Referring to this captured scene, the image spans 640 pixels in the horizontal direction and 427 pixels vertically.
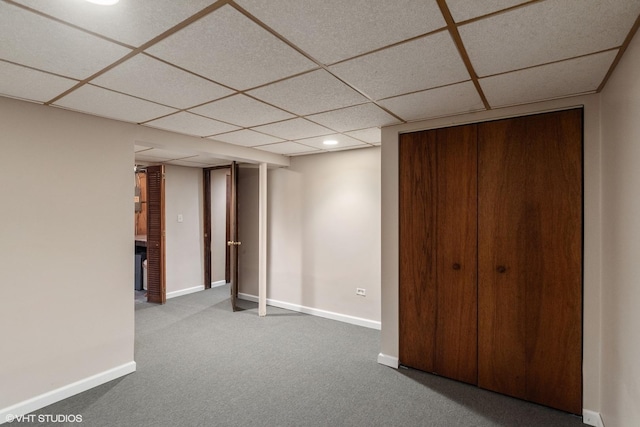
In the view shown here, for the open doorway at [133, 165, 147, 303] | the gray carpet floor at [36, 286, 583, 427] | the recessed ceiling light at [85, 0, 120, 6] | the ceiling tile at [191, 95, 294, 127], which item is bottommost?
the gray carpet floor at [36, 286, 583, 427]

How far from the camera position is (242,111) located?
2.56 metres

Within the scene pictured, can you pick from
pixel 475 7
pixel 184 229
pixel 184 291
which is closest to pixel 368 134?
pixel 475 7

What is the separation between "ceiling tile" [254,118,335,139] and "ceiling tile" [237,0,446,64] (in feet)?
4.34

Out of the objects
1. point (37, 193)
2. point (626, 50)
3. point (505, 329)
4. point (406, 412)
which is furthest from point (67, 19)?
point (505, 329)

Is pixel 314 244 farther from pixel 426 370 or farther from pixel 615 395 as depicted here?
pixel 615 395

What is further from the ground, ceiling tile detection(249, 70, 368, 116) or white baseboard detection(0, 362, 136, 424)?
ceiling tile detection(249, 70, 368, 116)

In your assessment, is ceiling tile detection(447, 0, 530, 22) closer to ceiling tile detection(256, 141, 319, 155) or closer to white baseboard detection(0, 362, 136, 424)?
ceiling tile detection(256, 141, 319, 155)

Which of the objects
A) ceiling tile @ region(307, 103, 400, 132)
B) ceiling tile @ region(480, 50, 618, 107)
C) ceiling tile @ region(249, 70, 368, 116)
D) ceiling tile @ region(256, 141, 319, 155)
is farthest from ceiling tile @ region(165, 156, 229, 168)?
ceiling tile @ region(480, 50, 618, 107)

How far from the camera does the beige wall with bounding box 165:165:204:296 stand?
18.0 ft

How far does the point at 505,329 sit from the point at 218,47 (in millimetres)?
2747

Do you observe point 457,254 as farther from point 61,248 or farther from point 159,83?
point 61,248

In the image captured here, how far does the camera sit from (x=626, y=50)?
157cm

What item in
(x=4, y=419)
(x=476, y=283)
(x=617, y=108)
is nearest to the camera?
(x=617, y=108)

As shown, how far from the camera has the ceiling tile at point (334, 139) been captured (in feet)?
11.5
